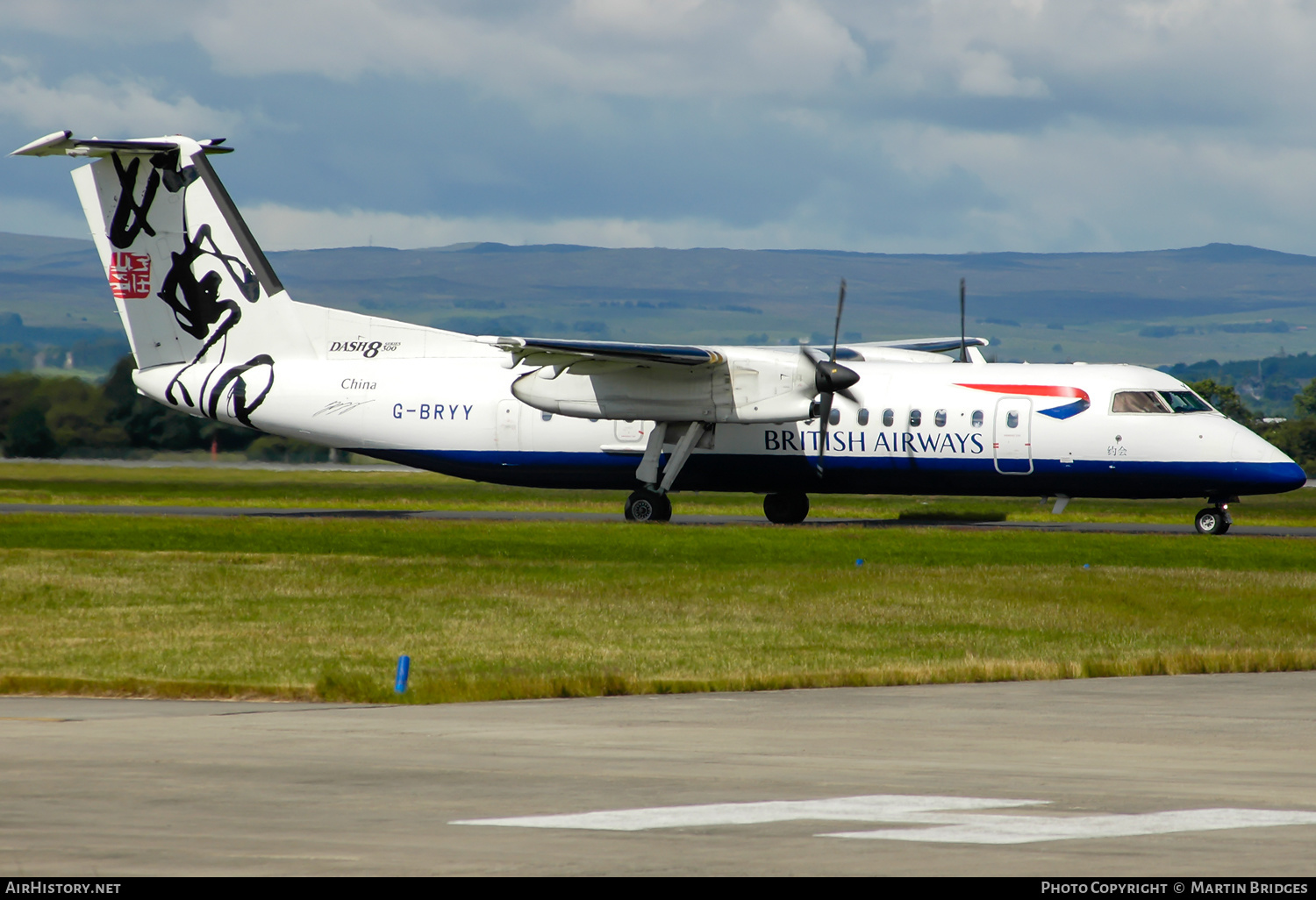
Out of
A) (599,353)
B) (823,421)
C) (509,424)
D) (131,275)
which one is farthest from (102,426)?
(823,421)

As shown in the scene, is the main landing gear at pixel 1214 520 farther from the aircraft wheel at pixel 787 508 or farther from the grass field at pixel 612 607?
the aircraft wheel at pixel 787 508

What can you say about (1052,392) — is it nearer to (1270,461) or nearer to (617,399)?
(1270,461)

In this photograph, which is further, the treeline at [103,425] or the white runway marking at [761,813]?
the treeline at [103,425]

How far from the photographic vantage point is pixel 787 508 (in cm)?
3784

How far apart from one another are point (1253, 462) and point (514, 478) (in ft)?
53.4

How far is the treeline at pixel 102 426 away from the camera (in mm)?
54656

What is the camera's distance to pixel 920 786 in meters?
10.1

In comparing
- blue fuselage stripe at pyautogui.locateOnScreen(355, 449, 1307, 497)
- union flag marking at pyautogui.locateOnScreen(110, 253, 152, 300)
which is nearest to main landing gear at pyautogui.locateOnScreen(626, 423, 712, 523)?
blue fuselage stripe at pyautogui.locateOnScreen(355, 449, 1307, 497)

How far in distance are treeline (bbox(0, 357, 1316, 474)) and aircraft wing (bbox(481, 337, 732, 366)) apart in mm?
23422

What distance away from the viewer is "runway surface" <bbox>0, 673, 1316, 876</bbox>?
7852mm

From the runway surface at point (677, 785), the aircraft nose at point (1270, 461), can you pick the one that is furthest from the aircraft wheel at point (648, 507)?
the runway surface at point (677, 785)

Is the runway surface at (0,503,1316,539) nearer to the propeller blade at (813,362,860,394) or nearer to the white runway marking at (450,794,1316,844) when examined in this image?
the propeller blade at (813,362,860,394)

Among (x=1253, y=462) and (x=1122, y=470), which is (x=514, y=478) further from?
(x=1253, y=462)

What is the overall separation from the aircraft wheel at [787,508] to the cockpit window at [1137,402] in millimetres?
7755
